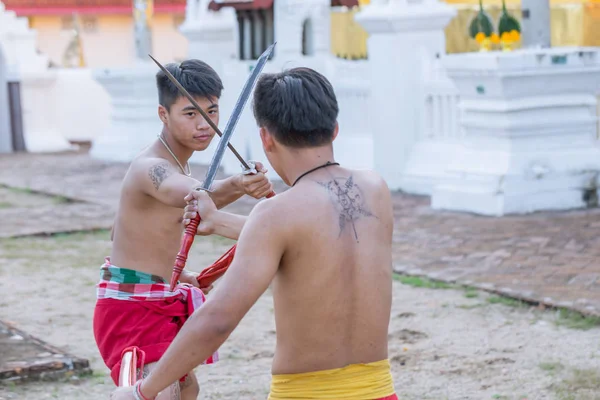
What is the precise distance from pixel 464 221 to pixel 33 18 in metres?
24.7

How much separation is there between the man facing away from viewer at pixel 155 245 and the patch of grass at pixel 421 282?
10.9 ft

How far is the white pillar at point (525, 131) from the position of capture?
9633mm

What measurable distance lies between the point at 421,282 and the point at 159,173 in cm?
375

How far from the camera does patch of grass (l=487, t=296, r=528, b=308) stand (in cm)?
642

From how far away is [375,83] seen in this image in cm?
1169

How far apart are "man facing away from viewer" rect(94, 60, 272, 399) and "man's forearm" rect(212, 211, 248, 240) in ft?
1.54

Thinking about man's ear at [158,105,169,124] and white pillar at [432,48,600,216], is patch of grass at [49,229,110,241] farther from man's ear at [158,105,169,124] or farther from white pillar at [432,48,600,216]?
man's ear at [158,105,169,124]

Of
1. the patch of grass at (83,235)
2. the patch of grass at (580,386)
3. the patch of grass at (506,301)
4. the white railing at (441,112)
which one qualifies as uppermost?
the white railing at (441,112)

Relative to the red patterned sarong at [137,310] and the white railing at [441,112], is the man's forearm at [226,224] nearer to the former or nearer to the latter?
the red patterned sarong at [137,310]

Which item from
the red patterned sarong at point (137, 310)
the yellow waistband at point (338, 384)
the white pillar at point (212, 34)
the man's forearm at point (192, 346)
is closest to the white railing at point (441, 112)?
Answer: the white pillar at point (212, 34)

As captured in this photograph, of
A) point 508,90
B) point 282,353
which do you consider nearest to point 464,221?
point 508,90

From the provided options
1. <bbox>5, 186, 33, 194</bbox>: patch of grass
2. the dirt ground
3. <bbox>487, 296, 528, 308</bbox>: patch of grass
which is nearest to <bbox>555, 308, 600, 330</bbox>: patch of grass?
the dirt ground

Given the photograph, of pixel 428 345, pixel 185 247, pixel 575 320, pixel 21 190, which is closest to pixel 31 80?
pixel 21 190

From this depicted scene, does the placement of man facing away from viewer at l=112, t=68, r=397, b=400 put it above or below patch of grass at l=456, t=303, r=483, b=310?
above
